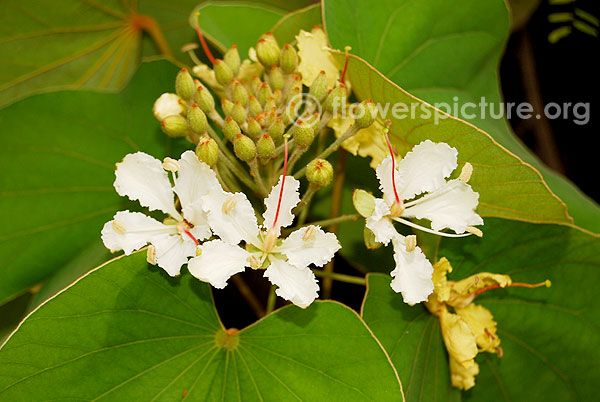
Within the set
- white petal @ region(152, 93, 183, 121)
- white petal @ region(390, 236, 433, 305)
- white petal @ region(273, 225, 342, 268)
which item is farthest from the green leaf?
white petal @ region(390, 236, 433, 305)

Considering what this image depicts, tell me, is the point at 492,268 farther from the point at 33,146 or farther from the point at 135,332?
the point at 33,146

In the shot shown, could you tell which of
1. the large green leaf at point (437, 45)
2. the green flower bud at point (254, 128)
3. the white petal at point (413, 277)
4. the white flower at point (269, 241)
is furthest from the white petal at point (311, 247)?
the large green leaf at point (437, 45)

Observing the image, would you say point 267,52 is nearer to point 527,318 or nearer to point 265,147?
point 265,147

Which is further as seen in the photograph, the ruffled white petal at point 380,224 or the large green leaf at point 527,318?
the large green leaf at point 527,318

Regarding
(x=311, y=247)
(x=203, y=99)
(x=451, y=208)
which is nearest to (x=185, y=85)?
(x=203, y=99)

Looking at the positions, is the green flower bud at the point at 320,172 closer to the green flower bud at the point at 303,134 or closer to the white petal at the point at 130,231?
the green flower bud at the point at 303,134

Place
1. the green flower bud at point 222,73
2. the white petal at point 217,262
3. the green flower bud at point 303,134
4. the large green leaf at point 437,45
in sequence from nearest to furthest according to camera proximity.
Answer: the white petal at point 217,262, the green flower bud at point 303,134, the green flower bud at point 222,73, the large green leaf at point 437,45

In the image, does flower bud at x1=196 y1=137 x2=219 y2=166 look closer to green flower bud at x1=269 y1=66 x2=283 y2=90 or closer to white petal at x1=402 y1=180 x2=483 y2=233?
green flower bud at x1=269 y1=66 x2=283 y2=90
